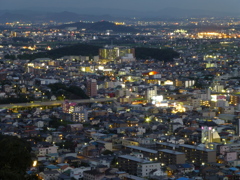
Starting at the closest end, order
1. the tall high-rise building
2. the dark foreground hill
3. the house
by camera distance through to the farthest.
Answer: the house < the tall high-rise building < the dark foreground hill

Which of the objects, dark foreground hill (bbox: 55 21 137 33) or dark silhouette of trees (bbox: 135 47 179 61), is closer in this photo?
dark silhouette of trees (bbox: 135 47 179 61)

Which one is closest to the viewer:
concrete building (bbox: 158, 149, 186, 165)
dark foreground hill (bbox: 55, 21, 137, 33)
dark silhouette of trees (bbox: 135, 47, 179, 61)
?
concrete building (bbox: 158, 149, 186, 165)

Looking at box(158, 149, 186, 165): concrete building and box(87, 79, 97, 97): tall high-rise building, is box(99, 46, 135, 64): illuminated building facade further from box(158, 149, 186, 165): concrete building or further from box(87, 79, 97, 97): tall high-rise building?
box(158, 149, 186, 165): concrete building

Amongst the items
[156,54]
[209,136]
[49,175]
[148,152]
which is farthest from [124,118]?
[156,54]

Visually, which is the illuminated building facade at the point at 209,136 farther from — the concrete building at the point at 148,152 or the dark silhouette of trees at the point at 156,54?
the dark silhouette of trees at the point at 156,54

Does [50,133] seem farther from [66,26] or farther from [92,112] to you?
[66,26]

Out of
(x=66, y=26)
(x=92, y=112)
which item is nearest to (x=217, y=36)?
(x=66, y=26)

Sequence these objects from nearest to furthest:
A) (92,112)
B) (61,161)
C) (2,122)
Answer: (61,161) < (2,122) < (92,112)

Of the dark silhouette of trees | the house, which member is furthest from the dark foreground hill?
the house

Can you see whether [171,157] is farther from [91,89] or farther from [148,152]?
[91,89]
